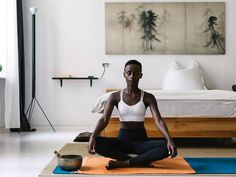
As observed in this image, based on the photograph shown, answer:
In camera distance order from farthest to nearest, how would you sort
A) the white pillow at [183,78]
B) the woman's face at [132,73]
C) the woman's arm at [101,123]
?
the white pillow at [183,78], the woman's face at [132,73], the woman's arm at [101,123]

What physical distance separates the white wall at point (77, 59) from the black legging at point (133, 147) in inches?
116

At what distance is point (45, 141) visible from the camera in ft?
14.9

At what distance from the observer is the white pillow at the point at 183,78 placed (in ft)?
17.7

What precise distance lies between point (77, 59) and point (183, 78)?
164cm

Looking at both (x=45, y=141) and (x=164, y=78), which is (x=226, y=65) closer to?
(x=164, y=78)

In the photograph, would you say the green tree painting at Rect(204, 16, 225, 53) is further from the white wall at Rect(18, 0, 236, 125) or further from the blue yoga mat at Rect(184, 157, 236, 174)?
the blue yoga mat at Rect(184, 157, 236, 174)

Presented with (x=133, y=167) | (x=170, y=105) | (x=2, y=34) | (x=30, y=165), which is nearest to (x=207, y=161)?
(x=133, y=167)

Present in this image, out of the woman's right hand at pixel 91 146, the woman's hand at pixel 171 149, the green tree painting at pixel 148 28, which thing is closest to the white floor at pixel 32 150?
the woman's right hand at pixel 91 146

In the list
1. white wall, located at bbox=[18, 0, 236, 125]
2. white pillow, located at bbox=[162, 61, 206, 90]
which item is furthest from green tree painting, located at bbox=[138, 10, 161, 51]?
white pillow, located at bbox=[162, 61, 206, 90]

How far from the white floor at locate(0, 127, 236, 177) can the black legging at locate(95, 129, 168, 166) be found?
0.57 metres

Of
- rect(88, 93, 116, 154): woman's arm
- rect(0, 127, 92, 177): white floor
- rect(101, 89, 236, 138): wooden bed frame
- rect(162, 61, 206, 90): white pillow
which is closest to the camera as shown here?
rect(88, 93, 116, 154): woman's arm

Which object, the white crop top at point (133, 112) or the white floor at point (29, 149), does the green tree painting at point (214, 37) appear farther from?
the white crop top at point (133, 112)

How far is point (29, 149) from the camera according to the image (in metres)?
3.97

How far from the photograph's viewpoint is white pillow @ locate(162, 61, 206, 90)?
541 centimetres
